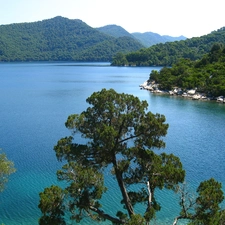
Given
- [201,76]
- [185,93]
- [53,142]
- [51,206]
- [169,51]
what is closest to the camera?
[51,206]

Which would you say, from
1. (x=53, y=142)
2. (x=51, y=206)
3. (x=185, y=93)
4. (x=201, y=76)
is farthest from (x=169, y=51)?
(x=51, y=206)

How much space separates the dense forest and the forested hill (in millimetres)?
77843

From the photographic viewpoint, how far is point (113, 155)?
11.6 m

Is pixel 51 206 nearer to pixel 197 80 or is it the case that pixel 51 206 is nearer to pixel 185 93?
pixel 185 93

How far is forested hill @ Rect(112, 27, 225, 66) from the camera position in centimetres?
15800

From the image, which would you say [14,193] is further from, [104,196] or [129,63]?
[129,63]

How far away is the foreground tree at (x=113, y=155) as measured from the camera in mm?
10914

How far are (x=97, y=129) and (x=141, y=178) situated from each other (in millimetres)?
2602

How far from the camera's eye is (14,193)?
63.5ft

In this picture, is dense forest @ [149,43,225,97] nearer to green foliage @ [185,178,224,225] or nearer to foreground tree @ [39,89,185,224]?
foreground tree @ [39,89,185,224]

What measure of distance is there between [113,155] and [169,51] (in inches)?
6467

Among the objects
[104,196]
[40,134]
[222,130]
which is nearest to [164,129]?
[104,196]

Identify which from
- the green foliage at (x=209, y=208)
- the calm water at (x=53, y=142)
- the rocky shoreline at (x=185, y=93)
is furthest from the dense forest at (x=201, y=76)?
the green foliage at (x=209, y=208)

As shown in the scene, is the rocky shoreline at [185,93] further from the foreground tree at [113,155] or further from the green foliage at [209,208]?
the green foliage at [209,208]
